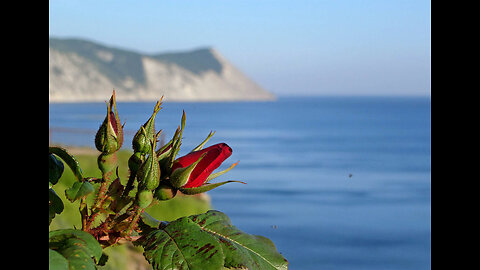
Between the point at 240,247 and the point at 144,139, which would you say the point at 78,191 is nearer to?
the point at 144,139

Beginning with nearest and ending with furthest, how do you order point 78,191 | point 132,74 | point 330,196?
point 78,191 → point 330,196 → point 132,74

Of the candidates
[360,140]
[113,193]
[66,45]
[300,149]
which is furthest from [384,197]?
[66,45]

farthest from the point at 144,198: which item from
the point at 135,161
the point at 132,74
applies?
the point at 132,74

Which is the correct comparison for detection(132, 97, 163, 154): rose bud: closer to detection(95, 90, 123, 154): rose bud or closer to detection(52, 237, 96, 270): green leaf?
detection(95, 90, 123, 154): rose bud

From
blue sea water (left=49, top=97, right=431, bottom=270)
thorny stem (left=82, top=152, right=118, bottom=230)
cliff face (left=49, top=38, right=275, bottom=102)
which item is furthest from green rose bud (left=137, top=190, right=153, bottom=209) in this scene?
cliff face (left=49, top=38, right=275, bottom=102)

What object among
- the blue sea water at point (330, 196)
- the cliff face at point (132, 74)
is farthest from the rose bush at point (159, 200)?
the cliff face at point (132, 74)
